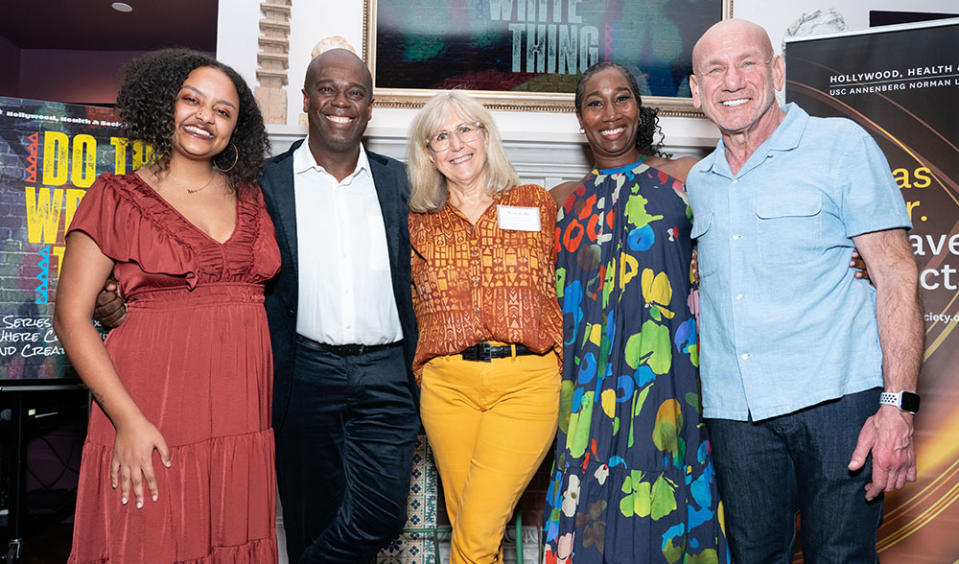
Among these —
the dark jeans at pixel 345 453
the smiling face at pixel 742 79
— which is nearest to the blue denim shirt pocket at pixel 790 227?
the smiling face at pixel 742 79

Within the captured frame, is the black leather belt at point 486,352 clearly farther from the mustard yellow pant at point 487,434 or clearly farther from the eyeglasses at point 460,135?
the eyeglasses at point 460,135

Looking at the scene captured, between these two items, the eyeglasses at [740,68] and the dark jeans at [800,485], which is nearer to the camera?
the dark jeans at [800,485]

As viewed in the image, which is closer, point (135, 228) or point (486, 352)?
point (135, 228)

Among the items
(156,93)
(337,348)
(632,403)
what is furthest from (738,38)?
(156,93)

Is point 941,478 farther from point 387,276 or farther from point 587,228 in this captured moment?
point 387,276

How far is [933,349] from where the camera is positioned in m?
2.83

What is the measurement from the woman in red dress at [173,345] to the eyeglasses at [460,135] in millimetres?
665

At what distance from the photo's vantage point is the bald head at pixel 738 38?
1913 mm

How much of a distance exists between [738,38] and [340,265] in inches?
57.4

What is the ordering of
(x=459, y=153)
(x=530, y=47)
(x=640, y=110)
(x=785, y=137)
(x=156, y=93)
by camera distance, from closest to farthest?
1. (x=785, y=137)
2. (x=156, y=93)
3. (x=459, y=153)
4. (x=640, y=110)
5. (x=530, y=47)

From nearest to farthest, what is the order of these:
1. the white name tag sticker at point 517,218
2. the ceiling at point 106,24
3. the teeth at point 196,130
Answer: the teeth at point 196,130 → the white name tag sticker at point 517,218 → the ceiling at point 106,24

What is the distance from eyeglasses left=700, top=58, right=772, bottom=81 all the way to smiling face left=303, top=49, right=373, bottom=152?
4.05 feet

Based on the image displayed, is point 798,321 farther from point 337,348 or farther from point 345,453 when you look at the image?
point 345,453

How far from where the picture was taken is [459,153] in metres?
2.26
